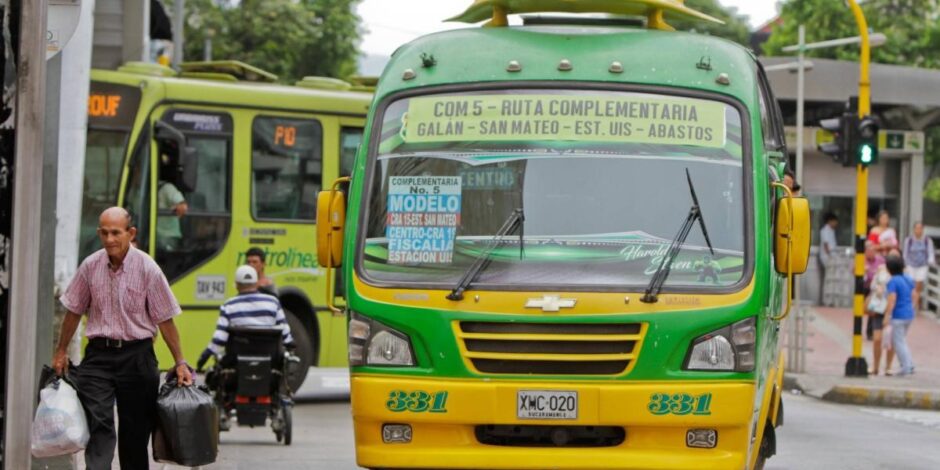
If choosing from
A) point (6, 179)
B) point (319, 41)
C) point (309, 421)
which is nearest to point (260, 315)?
point (309, 421)

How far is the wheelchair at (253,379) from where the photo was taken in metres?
13.3

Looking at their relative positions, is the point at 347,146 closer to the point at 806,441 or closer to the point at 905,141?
the point at 806,441

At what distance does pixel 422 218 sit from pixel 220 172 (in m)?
8.48

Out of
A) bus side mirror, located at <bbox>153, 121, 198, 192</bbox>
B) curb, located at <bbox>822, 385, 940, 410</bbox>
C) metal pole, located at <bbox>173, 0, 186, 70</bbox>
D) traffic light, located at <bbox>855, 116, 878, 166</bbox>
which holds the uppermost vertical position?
metal pole, located at <bbox>173, 0, 186, 70</bbox>

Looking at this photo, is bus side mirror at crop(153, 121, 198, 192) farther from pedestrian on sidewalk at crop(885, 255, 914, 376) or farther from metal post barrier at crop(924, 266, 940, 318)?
metal post barrier at crop(924, 266, 940, 318)

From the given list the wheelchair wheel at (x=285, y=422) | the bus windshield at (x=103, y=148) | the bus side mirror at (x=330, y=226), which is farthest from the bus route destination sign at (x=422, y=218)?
the bus windshield at (x=103, y=148)

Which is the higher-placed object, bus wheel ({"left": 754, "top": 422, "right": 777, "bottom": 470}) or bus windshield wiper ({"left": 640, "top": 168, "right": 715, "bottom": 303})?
bus windshield wiper ({"left": 640, "top": 168, "right": 715, "bottom": 303})

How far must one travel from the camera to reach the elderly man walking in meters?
8.79

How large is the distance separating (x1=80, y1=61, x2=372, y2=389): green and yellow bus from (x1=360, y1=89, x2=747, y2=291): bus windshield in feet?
23.4

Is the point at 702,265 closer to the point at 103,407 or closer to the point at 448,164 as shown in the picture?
the point at 448,164

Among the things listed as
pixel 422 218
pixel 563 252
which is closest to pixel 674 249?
pixel 563 252

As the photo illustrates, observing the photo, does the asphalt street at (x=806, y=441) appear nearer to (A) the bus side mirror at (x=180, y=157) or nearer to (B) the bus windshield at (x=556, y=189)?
(A) the bus side mirror at (x=180, y=157)

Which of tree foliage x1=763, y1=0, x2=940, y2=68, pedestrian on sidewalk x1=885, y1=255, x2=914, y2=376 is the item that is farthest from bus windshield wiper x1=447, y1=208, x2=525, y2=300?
tree foliage x1=763, y1=0, x2=940, y2=68

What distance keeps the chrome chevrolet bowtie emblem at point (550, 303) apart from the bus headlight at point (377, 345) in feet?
2.12
